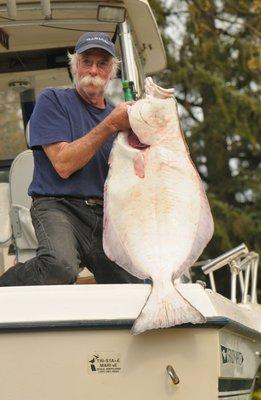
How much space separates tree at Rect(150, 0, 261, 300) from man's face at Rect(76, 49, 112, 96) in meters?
10.0

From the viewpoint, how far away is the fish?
559 cm

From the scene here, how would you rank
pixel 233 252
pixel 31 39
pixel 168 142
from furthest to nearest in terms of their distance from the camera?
pixel 31 39 → pixel 233 252 → pixel 168 142

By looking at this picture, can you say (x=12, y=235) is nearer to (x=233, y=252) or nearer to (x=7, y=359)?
(x=233, y=252)

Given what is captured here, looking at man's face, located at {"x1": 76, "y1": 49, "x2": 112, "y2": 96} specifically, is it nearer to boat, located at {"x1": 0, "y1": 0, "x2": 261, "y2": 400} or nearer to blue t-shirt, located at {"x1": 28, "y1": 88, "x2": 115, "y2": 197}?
blue t-shirt, located at {"x1": 28, "y1": 88, "x2": 115, "y2": 197}

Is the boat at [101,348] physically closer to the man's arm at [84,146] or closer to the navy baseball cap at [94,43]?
the man's arm at [84,146]

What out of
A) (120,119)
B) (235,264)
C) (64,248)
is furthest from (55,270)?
(235,264)

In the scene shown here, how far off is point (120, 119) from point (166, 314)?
110cm

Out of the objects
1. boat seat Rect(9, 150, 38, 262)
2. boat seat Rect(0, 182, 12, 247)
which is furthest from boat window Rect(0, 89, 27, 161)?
boat seat Rect(0, 182, 12, 247)

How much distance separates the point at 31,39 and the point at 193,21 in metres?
9.10

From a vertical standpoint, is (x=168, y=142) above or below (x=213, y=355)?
above

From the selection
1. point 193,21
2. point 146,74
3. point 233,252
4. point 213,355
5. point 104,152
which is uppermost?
point 193,21

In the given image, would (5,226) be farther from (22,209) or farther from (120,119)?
(120,119)

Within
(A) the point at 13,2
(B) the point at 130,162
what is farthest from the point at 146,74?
(B) the point at 130,162

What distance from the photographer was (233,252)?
7.03 m
